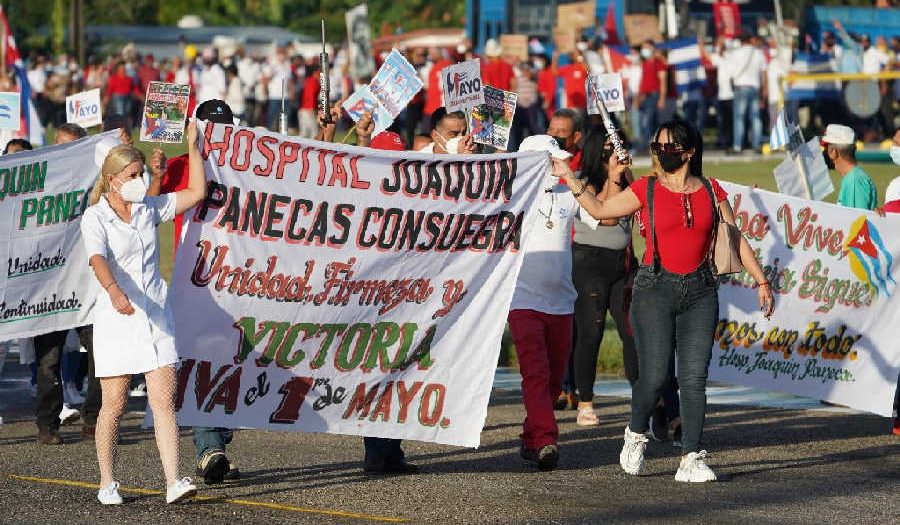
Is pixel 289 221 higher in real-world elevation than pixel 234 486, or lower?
higher

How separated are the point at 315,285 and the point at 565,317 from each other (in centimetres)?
155

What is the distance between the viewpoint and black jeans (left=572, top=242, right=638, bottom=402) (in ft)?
35.9

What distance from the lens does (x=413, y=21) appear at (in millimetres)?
83625

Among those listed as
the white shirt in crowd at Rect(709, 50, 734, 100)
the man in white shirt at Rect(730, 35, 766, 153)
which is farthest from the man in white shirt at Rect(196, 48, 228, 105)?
the man in white shirt at Rect(730, 35, 766, 153)

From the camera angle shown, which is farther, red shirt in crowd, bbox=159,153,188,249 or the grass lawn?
the grass lawn

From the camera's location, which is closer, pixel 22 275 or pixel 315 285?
pixel 315 285

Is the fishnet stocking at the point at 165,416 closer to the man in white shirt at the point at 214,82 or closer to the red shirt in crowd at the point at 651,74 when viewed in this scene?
the red shirt in crowd at the point at 651,74

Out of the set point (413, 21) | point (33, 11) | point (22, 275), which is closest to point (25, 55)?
point (33, 11)

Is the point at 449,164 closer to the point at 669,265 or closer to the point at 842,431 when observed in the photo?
the point at 669,265

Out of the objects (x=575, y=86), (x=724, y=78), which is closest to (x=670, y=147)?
(x=575, y=86)

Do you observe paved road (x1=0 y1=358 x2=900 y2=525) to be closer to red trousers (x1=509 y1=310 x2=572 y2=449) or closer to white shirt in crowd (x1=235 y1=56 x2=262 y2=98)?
red trousers (x1=509 y1=310 x2=572 y2=449)

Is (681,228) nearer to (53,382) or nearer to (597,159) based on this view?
(597,159)

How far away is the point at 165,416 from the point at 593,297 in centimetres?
370

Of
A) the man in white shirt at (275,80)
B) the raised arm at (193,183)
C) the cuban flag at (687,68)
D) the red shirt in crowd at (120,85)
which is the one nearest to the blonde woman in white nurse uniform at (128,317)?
the raised arm at (193,183)
